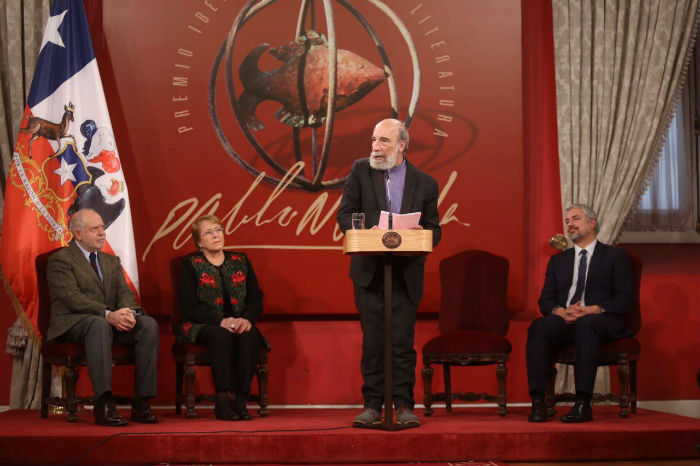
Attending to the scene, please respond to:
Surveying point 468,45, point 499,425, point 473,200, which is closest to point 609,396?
point 499,425

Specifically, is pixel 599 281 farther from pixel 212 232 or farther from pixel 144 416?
pixel 144 416

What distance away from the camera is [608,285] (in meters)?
4.61

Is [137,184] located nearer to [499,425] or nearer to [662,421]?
[499,425]

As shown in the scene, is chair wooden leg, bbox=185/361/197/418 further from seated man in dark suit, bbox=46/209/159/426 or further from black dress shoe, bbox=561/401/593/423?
black dress shoe, bbox=561/401/593/423

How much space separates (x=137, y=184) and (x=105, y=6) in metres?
1.22

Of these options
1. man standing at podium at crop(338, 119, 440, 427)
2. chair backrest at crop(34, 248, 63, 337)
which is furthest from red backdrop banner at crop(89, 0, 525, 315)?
man standing at podium at crop(338, 119, 440, 427)

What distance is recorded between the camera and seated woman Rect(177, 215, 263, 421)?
14.3ft

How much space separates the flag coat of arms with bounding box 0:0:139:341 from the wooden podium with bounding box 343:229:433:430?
6.14 ft

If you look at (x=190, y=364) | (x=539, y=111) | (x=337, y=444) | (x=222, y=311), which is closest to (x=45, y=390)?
(x=190, y=364)

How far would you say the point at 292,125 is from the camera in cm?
530

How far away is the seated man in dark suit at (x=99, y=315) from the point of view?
13.6 ft

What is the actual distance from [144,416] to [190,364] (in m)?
0.40

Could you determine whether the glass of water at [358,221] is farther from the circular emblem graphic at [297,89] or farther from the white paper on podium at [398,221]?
the circular emblem graphic at [297,89]

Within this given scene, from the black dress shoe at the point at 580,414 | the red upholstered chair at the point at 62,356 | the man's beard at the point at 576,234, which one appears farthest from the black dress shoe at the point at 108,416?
the man's beard at the point at 576,234
